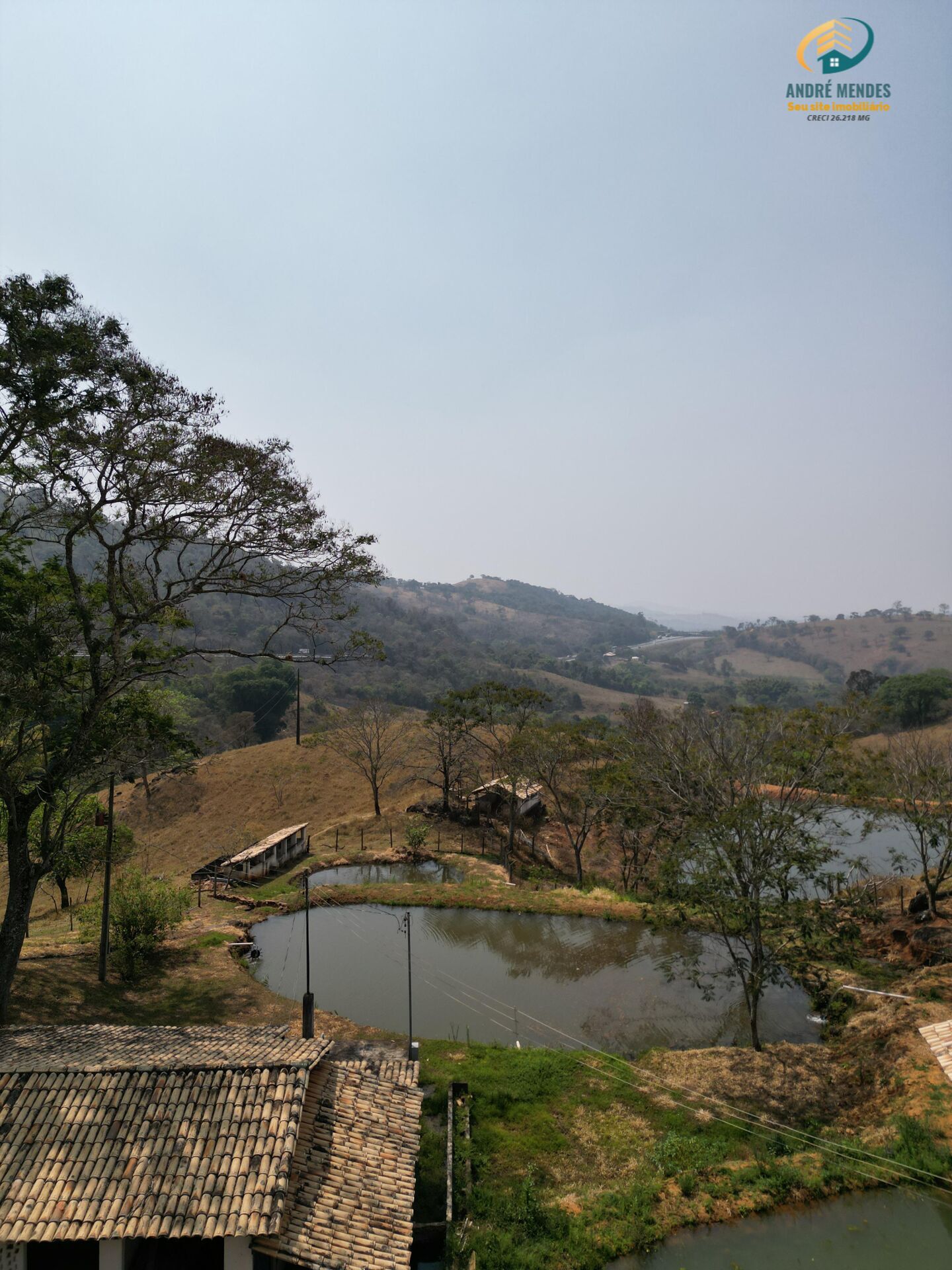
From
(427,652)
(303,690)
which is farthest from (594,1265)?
(427,652)

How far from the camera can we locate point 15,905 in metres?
14.9

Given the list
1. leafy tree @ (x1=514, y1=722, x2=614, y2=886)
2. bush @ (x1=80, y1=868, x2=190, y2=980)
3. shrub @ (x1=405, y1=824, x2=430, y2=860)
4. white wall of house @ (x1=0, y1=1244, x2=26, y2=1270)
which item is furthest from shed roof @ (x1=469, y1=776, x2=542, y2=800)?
white wall of house @ (x1=0, y1=1244, x2=26, y2=1270)

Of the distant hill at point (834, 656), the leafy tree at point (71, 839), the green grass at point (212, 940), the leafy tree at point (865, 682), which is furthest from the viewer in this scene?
the distant hill at point (834, 656)

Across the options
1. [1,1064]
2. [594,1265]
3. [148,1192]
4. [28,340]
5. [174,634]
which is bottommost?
[594,1265]

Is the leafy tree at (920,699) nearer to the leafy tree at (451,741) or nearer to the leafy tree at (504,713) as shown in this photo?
the leafy tree at (504,713)

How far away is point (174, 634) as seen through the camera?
18.5 metres

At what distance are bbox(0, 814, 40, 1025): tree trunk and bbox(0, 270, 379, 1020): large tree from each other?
32mm

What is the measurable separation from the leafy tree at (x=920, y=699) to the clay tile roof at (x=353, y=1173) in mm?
64976

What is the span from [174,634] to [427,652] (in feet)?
336

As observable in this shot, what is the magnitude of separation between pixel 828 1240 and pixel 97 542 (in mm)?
19294

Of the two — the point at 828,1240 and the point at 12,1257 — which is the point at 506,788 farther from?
the point at 12,1257

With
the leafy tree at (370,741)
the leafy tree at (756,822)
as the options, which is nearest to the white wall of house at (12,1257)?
the leafy tree at (756,822)

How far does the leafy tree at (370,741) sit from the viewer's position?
40.1m

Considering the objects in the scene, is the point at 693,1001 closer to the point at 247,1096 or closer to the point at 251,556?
the point at 247,1096
